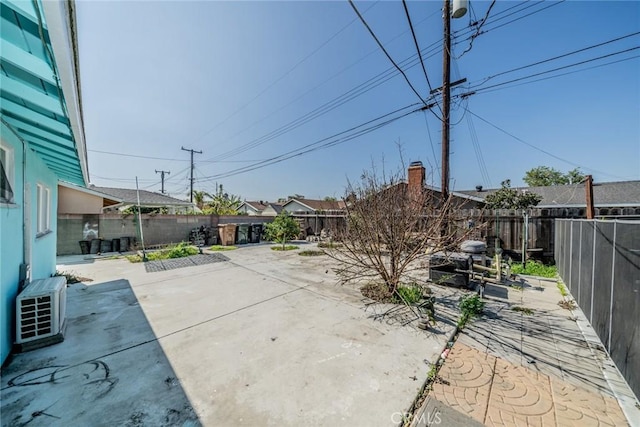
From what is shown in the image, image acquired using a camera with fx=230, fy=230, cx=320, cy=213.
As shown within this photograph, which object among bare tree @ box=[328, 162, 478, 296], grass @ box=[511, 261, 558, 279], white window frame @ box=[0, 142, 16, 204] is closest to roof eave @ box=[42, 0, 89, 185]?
white window frame @ box=[0, 142, 16, 204]

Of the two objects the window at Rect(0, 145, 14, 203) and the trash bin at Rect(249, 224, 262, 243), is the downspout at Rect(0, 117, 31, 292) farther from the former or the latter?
the trash bin at Rect(249, 224, 262, 243)

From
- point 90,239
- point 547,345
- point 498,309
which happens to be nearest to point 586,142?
point 498,309

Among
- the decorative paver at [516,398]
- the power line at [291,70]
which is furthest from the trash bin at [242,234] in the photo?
the decorative paver at [516,398]

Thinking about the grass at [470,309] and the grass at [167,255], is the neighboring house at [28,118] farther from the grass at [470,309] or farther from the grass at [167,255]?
the grass at [470,309]

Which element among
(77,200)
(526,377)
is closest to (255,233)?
(77,200)

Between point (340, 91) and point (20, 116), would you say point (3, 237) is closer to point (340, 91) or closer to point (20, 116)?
→ point (20, 116)

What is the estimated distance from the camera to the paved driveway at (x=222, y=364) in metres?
1.92

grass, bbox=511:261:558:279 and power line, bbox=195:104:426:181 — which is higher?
power line, bbox=195:104:426:181

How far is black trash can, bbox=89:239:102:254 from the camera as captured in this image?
9500mm

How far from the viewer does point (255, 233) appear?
13.8 metres

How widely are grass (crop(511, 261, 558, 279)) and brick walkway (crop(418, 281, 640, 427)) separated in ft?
10.5

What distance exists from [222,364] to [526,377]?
3240 mm

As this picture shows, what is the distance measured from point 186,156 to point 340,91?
20721mm

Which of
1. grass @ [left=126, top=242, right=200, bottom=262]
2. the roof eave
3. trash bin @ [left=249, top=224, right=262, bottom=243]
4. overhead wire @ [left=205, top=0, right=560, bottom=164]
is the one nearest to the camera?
the roof eave
